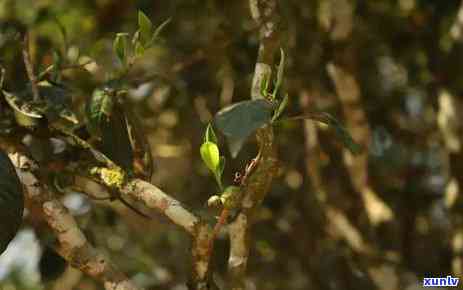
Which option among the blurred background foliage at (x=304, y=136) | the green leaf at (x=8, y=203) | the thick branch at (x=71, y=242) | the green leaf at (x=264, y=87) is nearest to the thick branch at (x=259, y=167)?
the green leaf at (x=264, y=87)

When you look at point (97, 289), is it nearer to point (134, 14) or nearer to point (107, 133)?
point (134, 14)

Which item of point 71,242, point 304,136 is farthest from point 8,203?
point 304,136

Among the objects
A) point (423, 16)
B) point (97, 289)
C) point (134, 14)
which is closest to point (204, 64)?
point (134, 14)

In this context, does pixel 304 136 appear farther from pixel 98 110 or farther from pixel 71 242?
pixel 71 242

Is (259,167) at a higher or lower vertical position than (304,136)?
higher

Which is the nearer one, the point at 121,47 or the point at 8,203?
the point at 8,203

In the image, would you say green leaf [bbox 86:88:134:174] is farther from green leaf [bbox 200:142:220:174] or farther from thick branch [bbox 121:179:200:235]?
green leaf [bbox 200:142:220:174]

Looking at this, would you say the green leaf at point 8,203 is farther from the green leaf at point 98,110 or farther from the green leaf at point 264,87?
the green leaf at point 264,87

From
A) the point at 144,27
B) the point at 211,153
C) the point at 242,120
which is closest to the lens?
the point at 242,120
